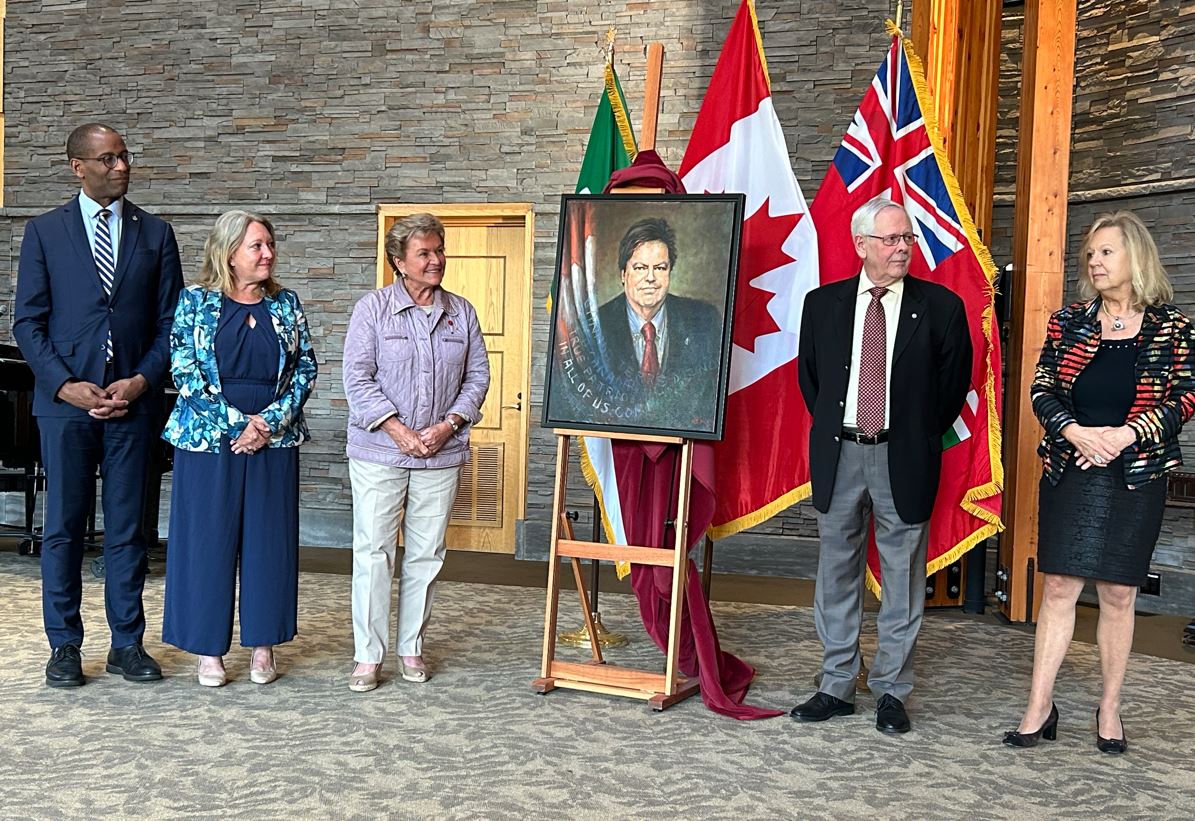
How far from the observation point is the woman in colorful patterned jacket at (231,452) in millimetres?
3617

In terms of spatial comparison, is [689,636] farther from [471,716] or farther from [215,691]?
[215,691]

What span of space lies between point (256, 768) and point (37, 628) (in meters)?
2.21

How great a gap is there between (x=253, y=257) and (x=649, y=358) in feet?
4.32

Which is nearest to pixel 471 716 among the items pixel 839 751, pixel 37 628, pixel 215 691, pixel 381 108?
pixel 215 691

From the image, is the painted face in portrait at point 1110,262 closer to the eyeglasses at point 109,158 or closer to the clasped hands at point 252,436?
the clasped hands at point 252,436

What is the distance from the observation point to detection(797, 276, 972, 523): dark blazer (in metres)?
3.40

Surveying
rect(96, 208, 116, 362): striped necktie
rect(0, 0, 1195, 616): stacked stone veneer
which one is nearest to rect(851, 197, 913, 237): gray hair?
rect(96, 208, 116, 362): striped necktie

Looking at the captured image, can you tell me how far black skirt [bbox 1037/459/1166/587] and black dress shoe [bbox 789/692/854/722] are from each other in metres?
0.81

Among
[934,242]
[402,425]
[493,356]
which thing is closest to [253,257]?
[402,425]

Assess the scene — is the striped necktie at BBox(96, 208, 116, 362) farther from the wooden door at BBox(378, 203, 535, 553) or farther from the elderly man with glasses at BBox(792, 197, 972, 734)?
the wooden door at BBox(378, 203, 535, 553)

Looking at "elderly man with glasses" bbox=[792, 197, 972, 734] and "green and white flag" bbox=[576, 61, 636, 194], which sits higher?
"green and white flag" bbox=[576, 61, 636, 194]

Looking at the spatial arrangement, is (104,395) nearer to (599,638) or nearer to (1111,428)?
(599,638)

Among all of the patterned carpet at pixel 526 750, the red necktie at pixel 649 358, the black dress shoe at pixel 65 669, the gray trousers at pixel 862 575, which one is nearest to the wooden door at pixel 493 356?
the patterned carpet at pixel 526 750

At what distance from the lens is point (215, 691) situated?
3.67 meters
